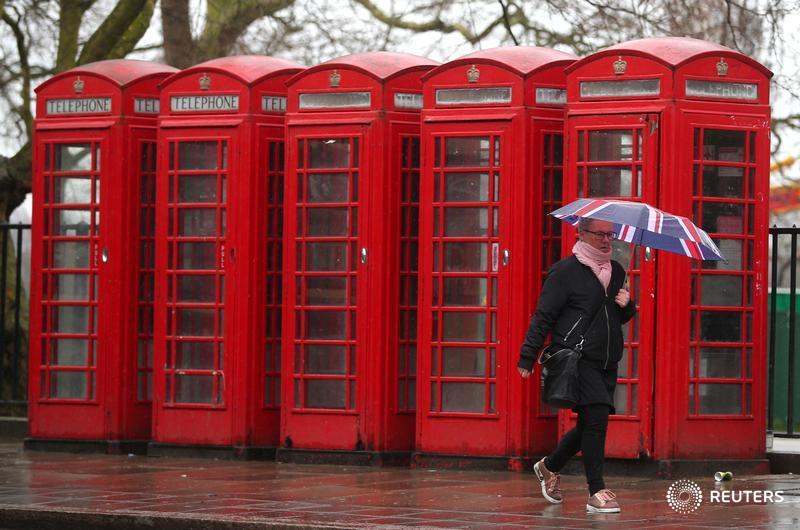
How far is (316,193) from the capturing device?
1144 cm

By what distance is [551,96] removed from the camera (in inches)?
428


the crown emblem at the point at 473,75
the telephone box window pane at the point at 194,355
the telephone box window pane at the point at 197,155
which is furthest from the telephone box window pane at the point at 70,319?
the crown emblem at the point at 473,75

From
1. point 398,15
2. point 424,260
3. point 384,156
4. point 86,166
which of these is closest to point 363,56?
point 384,156

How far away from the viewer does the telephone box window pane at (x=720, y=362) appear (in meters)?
10.5

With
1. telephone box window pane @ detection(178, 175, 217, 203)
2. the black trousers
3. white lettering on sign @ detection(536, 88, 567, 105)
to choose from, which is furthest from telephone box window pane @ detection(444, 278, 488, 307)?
the black trousers

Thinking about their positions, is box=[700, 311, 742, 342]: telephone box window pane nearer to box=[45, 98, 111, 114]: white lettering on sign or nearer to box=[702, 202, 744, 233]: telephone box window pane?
box=[702, 202, 744, 233]: telephone box window pane

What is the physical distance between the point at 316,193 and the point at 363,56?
3.46ft

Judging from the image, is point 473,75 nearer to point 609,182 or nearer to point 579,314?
point 609,182

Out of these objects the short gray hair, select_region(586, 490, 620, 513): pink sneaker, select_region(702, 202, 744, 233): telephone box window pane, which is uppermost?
select_region(702, 202, 744, 233): telephone box window pane

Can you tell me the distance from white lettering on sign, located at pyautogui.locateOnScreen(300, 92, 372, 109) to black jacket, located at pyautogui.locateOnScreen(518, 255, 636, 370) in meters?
2.91

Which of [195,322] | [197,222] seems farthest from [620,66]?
[195,322]

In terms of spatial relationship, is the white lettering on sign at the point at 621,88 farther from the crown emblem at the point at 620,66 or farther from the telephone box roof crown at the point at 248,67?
the telephone box roof crown at the point at 248,67

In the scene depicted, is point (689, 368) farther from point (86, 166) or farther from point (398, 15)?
point (398, 15)

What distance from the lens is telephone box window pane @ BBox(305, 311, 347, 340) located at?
11.4 m
